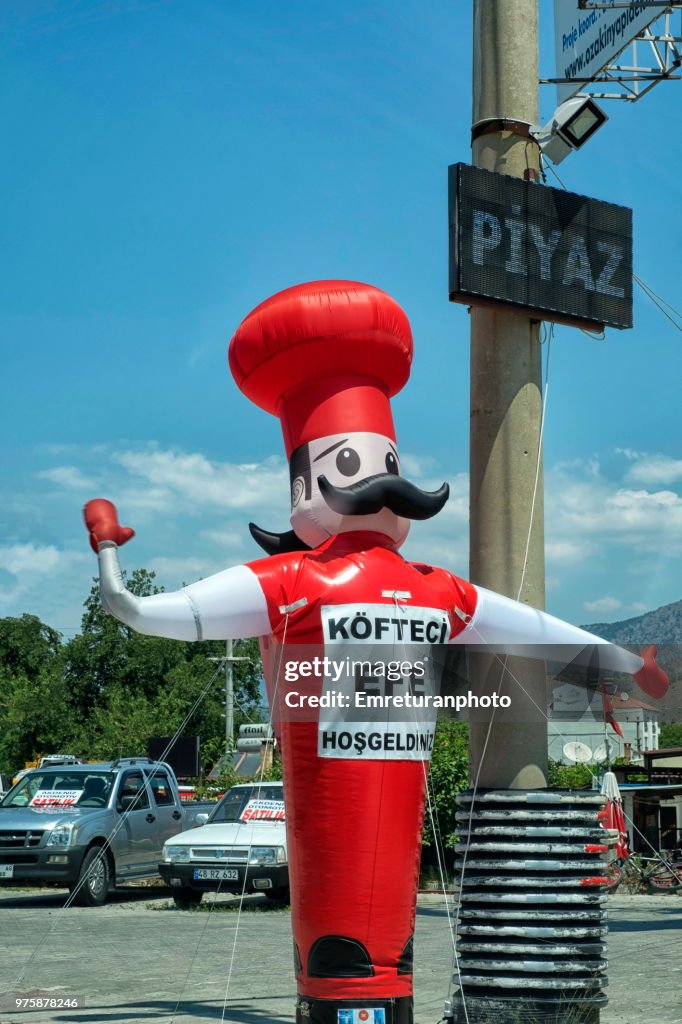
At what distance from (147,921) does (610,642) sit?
8107mm

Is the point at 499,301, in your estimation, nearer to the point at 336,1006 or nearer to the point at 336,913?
the point at 336,913

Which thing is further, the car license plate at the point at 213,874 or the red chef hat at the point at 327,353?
the car license plate at the point at 213,874

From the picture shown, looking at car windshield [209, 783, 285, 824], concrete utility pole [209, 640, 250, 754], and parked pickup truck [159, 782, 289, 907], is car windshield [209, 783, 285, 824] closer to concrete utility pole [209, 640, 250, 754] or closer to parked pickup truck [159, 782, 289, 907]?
parked pickup truck [159, 782, 289, 907]

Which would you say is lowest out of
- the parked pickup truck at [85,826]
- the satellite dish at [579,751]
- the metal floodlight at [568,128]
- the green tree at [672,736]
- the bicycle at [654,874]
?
the bicycle at [654,874]

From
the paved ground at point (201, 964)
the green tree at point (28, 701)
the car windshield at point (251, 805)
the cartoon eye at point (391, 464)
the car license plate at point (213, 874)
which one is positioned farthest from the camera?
the green tree at point (28, 701)

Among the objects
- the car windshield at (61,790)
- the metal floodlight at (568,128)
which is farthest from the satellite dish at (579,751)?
the car windshield at (61,790)

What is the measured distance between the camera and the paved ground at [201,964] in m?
7.15

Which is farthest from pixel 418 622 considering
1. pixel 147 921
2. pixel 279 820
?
pixel 279 820

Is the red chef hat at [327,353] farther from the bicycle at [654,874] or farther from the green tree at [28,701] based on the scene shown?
the green tree at [28,701]

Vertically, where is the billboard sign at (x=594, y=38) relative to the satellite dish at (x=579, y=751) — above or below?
above

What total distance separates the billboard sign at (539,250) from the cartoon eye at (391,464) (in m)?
0.81

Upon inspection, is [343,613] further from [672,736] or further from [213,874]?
[672,736]

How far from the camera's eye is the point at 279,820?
14.9 meters

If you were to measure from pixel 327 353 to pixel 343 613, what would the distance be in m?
1.29
